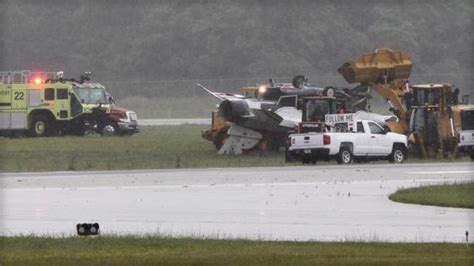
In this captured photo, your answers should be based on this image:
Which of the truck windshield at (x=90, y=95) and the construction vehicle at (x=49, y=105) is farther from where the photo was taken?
the truck windshield at (x=90, y=95)

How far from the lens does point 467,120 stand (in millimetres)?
38938

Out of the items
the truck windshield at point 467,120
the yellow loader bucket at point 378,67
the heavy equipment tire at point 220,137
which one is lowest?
the heavy equipment tire at point 220,137

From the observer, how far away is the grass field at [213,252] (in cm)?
1368

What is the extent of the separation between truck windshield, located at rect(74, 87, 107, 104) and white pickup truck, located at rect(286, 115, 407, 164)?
2112cm

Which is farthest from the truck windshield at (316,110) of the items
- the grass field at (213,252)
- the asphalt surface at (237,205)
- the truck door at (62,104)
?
the grass field at (213,252)

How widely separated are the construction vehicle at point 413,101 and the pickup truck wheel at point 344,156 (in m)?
3.75

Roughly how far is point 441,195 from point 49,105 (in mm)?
34528

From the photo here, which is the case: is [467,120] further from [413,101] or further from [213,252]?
[213,252]

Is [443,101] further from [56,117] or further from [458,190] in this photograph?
[56,117]

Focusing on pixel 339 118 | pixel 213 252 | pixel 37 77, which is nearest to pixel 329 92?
pixel 339 118

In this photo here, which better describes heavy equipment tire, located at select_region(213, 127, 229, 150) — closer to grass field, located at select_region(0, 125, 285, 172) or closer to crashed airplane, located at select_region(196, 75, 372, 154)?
crashed airplane, located at select_region(196, 75, 372, 154)

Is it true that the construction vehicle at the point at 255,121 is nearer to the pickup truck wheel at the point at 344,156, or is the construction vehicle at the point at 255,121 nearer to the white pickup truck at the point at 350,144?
the white pickup truck at the point at 350,144

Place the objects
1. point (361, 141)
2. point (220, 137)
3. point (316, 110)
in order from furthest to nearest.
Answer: point (220, 137) → point (316, 110) → point (361, 141)

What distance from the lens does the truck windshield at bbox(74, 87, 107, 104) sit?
2183 inches
